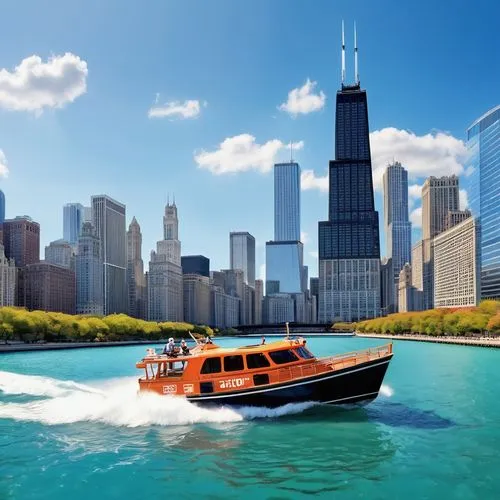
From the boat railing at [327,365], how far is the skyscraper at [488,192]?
530 feet

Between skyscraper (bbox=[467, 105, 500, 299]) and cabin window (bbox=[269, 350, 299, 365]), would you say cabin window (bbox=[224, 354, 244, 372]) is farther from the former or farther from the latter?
skyscraper (bbox=[467, 105, 500, 299])

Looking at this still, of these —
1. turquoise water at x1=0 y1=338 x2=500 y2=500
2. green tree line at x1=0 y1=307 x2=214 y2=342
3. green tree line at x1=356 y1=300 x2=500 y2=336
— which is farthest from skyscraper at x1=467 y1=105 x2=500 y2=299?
turquoise water at x1=0 y1=338 x2=500 y2=500

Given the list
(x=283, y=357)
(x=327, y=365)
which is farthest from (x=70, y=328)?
(x=327, y=365)

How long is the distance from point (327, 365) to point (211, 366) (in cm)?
513

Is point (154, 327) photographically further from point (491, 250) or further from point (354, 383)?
point (354, 383)

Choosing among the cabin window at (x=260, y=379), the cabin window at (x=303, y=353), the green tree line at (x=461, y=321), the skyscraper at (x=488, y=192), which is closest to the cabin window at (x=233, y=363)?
the cabin window at (x=260, y=379)

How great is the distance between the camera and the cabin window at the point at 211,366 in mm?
24438

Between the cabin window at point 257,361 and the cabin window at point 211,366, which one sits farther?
the cabin window at point 211,366

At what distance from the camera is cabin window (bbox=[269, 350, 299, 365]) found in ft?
80.0

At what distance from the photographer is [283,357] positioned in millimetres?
24516

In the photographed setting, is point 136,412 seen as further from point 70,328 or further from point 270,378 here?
point 70,328

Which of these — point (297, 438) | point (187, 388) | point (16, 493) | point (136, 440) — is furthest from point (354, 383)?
point (16, 493)

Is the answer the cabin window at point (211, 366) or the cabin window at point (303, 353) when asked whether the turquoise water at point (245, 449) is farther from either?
the cabin window at point (303, 353)

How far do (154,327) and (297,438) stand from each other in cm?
13094
